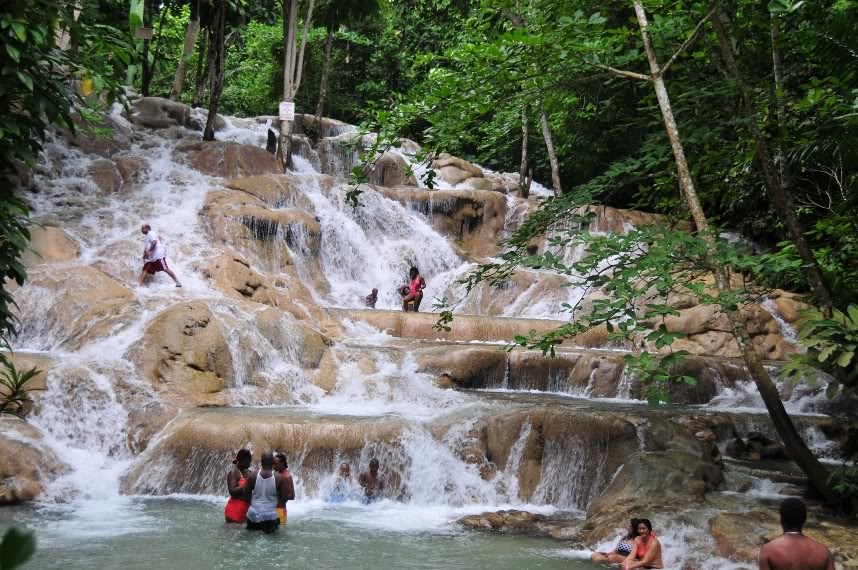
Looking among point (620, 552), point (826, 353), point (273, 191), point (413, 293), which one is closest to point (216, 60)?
point (273, 191)

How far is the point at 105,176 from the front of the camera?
60.4 feet

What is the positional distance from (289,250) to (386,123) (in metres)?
9.80

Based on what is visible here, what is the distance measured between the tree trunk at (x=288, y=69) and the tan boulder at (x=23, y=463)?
12.7 meters

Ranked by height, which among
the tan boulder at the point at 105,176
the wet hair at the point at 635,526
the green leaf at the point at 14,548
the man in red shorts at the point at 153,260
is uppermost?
the tan boulder at the point at 105,176

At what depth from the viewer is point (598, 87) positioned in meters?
8.86

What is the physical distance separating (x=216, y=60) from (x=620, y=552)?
19426mm

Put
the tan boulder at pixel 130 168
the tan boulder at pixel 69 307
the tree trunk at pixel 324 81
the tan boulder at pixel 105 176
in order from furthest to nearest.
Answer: the tree trunk at pixel 324 81, the tan boulder at pixel 130 168, the tan boulder at pixel 105 176, the tan boulder at pixel 69 307

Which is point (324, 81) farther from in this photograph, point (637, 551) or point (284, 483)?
point (637, 551)

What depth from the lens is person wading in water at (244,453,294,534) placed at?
7441mm

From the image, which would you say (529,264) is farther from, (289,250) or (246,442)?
(289,250)

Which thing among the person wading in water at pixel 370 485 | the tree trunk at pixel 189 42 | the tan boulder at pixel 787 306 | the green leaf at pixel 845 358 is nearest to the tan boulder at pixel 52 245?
the person wading in water at pixel 370 485

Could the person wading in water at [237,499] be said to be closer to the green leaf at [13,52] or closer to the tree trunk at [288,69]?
the green leaf at [13,52]

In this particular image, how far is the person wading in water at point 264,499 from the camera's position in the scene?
7.44 meters

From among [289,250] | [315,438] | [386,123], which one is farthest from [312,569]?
[289,250]
